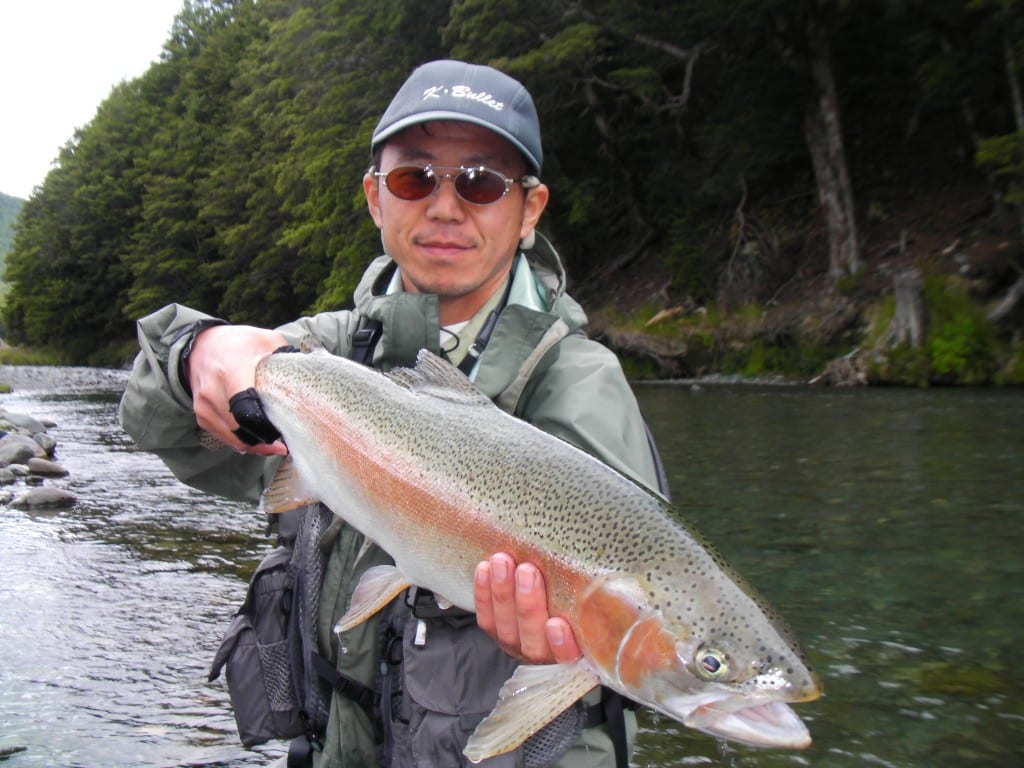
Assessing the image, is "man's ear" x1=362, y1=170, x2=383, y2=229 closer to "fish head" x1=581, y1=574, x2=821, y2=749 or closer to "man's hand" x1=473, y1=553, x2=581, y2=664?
"man's hand" x1=473, y1=553, x2=581, y2=664

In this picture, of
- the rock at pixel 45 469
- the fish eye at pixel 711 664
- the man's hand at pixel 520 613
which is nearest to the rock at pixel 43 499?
the rock at pixel 45 469

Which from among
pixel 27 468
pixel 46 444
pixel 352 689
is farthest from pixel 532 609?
pixel 46 444

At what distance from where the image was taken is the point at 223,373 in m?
2.14

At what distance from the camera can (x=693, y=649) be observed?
1.53 m

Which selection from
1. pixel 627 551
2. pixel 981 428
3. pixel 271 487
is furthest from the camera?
pixel 981 428

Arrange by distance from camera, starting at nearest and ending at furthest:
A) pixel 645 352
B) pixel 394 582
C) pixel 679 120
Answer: pixel 394 582 → pixel 645 352 → pixel 679 120

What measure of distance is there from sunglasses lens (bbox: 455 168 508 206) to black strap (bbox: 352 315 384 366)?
444 millimetres

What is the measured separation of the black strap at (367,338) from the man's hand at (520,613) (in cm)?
92

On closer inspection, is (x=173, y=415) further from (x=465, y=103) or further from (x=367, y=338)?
(x=465, y=103)

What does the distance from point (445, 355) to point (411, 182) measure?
489 mm

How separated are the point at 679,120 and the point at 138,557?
20.2 m

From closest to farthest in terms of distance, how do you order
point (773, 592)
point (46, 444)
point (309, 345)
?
1. point (309, 345)
2. point (773, 592)
3. point (46, 444)

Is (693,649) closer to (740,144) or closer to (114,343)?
(740,144)

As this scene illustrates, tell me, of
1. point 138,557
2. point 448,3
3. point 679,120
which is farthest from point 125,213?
point 138,557
